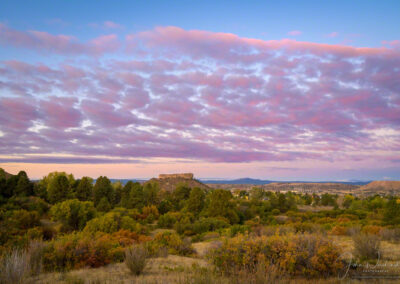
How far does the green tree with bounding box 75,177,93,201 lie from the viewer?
47.2 metres

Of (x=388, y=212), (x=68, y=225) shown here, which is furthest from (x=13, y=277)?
(x=388, y=212)

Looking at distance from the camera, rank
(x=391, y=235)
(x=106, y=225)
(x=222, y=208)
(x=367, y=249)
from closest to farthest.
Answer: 1. (x=367, y=249)
2. (x=391, y=235)
3. (x=106, y=225)
4. (x=222, y=208)

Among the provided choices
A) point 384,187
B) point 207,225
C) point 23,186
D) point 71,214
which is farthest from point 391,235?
point 384,187

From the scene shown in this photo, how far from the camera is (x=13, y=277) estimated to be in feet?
18.8

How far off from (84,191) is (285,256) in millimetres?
47742

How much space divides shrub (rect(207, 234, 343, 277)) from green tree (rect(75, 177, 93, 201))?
150 feet

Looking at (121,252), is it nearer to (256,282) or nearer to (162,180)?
(256,282)

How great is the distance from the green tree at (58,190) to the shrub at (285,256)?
147 feet

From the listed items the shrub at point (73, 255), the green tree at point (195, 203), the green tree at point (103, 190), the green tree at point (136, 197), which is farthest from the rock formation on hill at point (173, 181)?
the shrub at point (73, 255)

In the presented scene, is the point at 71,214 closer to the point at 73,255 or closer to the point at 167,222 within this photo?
the point at 167,222

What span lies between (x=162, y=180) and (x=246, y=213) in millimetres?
76549

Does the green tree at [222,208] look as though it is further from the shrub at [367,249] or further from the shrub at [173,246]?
the shrub at [367,249]

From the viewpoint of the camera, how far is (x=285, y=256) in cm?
731

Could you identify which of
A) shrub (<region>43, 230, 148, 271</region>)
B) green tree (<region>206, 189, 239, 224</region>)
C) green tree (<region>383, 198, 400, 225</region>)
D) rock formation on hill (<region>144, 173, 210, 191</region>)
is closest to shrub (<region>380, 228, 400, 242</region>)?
green tree (<region>383, 198, 400, 225</region>)
